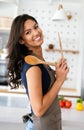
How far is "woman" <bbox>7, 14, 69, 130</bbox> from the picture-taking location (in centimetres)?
93

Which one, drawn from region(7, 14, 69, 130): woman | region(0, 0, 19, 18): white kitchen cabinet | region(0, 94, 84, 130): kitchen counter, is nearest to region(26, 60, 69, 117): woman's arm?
region(7, 14, 69, 130): woman

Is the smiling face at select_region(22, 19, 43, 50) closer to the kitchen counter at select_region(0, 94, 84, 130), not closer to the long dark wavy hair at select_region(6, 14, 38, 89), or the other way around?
the long dark wavy hair at select_region(6, 14, 38, 89)

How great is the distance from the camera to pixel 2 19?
128 inches

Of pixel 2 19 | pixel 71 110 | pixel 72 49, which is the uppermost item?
pixel 2 19

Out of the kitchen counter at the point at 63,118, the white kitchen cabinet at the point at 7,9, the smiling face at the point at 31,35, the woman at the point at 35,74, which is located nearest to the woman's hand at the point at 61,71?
the woman at the point at 35,74

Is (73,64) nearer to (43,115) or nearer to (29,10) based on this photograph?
(29,10)

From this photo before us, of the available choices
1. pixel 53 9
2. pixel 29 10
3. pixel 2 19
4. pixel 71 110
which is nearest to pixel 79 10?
pixel 53 9

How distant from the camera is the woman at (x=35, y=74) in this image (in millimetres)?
934

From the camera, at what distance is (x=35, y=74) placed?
0.93 meters

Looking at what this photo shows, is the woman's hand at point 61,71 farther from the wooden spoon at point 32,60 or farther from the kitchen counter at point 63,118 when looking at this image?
the kitchen counter at point 63,118

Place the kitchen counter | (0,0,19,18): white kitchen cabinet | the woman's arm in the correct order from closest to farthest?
the woman's arm < the kitchen counter < (0,0,19,18): white kitchen cabinet

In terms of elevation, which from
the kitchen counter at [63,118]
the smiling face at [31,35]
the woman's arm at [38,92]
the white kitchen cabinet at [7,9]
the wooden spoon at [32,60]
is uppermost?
the white kitchen cabinet at [7,9]

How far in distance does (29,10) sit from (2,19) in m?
0.52

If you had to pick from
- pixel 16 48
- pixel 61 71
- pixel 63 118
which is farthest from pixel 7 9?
pixel 61 71
